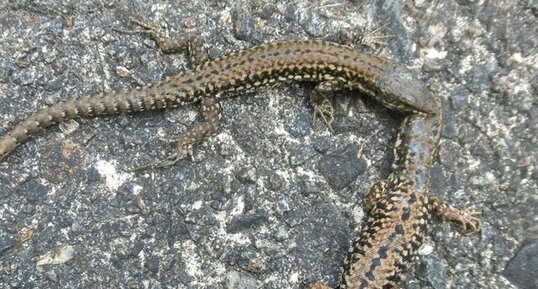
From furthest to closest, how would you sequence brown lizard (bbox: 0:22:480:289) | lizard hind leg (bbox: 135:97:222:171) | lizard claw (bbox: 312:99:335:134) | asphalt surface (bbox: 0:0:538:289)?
lizard claw (bbox: 312:99:335:134) → lizard hind leg (bbox: 135:97:222:171) → asphalt surface (bbox: 0:0:538:289) → brown lizard (bbox: 0:22:480:289)

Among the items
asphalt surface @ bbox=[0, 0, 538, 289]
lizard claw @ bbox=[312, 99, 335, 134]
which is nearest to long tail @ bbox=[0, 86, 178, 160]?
asphalt surface @ bbox=[0, 0, 538, 289]

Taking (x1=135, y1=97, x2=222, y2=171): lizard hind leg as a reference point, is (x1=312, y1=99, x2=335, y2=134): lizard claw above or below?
above

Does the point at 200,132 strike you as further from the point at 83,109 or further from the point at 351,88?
the point at 351,88

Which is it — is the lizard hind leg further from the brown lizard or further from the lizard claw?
the lizard claw

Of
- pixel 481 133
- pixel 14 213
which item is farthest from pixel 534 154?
pixel 14 213

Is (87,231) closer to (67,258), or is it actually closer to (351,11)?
(67,258)

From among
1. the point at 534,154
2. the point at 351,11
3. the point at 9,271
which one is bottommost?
the point at 9,271

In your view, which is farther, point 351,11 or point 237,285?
point 351,11

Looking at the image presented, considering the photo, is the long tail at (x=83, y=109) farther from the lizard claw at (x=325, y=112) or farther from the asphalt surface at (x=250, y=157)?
the lizard claw at (x=325, y=112)

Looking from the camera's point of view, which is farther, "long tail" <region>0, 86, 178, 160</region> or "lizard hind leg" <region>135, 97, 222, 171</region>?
"lizard hind leg" <region>135, 97, 222, 171</region>
